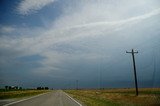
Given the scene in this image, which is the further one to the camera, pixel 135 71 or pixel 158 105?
pixel 135 71

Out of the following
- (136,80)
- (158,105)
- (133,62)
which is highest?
(133,62)

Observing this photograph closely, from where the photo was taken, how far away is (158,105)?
21.6 meters

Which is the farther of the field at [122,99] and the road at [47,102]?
the field at [122,99]

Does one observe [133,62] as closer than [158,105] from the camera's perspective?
No

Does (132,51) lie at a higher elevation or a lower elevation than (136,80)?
higher

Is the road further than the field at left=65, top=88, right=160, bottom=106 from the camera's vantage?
No

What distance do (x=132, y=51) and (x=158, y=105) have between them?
25187 mm

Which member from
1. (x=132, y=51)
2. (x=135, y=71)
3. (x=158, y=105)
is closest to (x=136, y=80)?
(x=135, y=71)

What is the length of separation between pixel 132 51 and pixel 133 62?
1875 millimetres

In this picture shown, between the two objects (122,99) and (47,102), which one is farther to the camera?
(122,99)

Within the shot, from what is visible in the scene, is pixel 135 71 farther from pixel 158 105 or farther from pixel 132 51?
pixel 158 105

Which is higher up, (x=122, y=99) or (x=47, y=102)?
(x=47, y=102)

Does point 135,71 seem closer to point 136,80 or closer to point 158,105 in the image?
point 136,80

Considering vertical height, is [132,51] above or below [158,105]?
above
